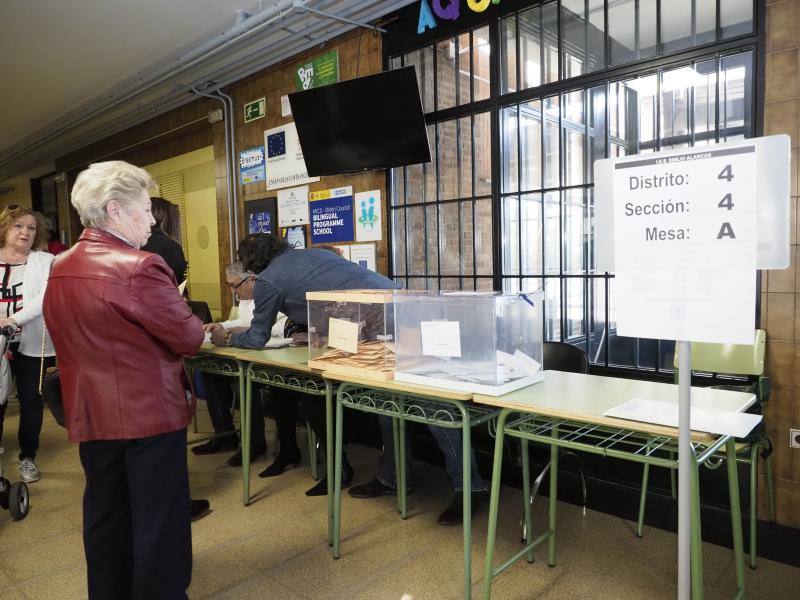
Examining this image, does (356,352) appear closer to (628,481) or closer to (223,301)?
(628,481)

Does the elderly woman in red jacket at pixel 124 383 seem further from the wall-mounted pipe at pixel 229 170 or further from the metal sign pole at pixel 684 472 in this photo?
the wall-mounted pipe at pixel 229 170

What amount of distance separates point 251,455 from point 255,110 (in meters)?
2.84

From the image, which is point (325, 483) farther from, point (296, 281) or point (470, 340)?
point (470, 340)

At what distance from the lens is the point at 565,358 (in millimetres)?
2727

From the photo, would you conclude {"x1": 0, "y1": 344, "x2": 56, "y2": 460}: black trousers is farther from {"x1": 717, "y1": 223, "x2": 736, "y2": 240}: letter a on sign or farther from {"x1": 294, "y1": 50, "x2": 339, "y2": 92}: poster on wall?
{"x1": 717, "y1": 223, "x2": 736, "y2": 240}: letter a on sign

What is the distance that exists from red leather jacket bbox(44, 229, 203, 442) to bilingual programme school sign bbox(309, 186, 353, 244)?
2.65 meters

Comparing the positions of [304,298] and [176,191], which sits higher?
[176,191]

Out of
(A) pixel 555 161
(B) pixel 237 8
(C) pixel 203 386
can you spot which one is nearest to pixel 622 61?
(A) pixel 555 161

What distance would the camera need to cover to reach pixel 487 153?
3.45 meters

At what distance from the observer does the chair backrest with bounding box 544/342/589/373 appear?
265cm

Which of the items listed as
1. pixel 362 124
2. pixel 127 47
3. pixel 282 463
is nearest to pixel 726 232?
pixel 282 463

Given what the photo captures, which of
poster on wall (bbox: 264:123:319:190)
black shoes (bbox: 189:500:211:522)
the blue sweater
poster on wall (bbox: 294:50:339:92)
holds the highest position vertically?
poster on wall (bbox: 294:50:339:92)

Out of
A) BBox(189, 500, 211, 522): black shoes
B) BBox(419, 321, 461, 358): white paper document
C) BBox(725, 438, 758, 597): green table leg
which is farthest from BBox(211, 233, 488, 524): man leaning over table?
BBox(725, 438, 758, 597): green table leg

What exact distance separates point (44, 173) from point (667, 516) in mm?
9834
